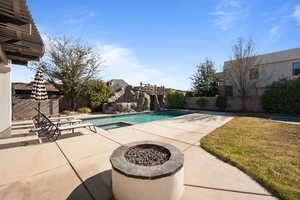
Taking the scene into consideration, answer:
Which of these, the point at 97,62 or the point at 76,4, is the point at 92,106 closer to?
the point at 97,62

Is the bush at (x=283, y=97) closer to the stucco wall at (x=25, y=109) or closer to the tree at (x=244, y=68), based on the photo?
the tree at (x=244, y=68)

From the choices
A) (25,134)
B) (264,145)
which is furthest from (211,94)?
(25,134)

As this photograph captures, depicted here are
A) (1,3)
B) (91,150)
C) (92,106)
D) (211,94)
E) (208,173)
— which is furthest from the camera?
(211,94)

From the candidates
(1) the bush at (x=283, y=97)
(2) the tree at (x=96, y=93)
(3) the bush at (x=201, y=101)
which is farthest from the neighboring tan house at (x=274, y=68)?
(2) the tree at (x=96, y=93)

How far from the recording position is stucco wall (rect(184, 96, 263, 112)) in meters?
13.8

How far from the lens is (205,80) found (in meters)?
19.1

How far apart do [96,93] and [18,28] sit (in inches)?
473

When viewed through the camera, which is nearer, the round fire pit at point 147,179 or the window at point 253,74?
the round fire pit at point 147,179

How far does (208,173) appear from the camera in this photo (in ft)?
8.96

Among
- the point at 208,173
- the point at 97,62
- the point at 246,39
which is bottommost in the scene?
the point at 208,173

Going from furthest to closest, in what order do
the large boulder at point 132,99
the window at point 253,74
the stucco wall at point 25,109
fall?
1. the window at point 253,74
2. the large boulder at point 132,99
3. the stucco wall at point 25,109

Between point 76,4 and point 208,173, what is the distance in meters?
8.50

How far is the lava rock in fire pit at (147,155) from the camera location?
2.12m

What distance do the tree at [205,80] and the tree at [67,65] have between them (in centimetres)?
1536
